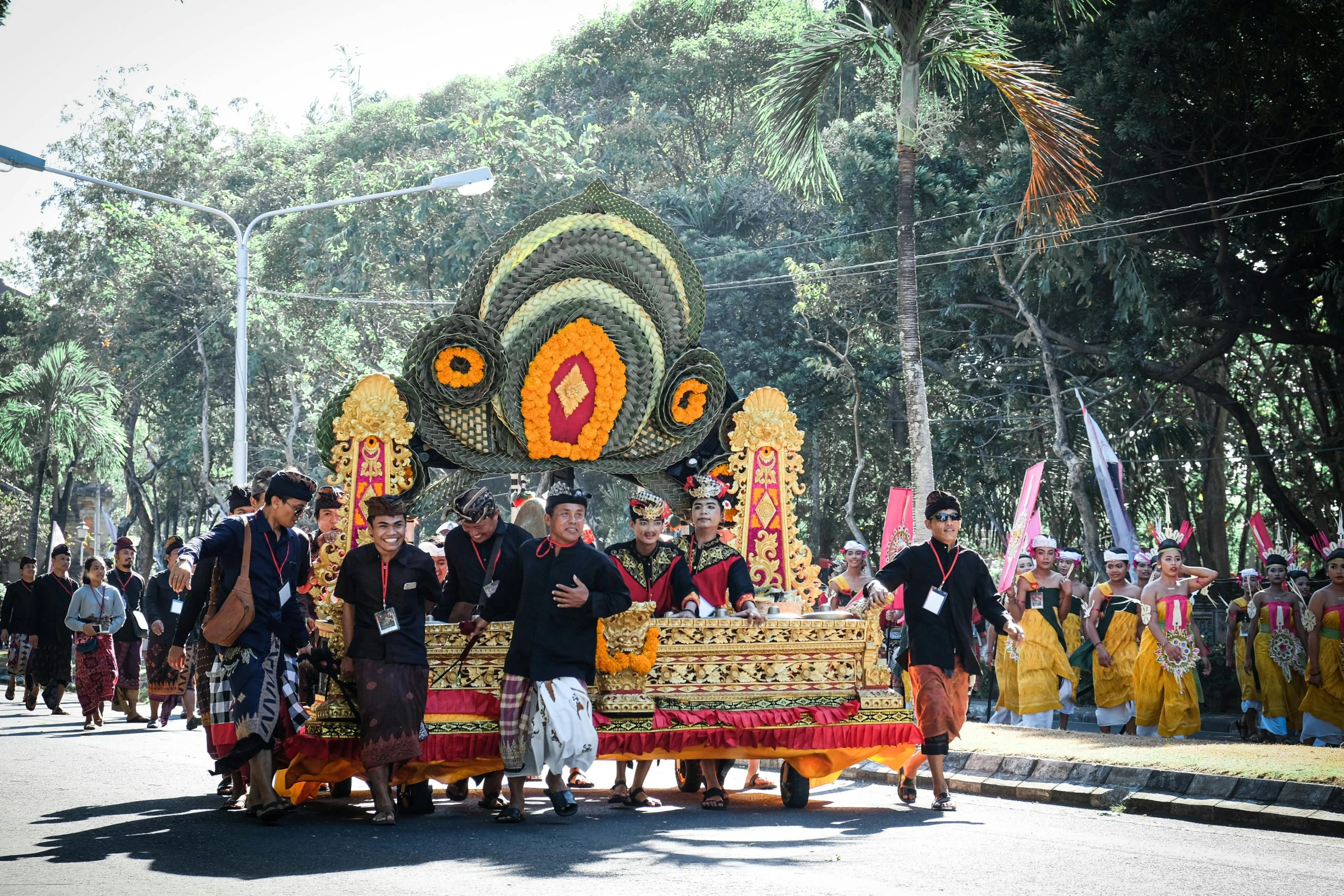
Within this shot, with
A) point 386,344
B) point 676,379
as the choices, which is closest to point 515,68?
point 386,344

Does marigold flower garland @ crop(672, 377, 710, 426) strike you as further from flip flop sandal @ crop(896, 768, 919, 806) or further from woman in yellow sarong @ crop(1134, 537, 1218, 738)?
woman in yellow sarong @ crop(1134, 537, 1218, 738)

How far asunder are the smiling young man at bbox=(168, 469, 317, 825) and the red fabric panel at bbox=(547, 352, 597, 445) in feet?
7.19

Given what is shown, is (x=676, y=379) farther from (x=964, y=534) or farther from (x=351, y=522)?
(x=964, y=534)

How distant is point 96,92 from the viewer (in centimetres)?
4106

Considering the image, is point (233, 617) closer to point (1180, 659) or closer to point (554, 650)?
point (554, 650)

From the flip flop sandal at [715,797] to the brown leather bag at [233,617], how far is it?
2999mm

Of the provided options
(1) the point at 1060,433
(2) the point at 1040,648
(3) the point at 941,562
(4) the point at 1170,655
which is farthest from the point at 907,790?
(1) the point at 1060,433

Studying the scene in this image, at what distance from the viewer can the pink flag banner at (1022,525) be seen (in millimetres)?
13820

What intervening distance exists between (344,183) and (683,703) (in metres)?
28.7

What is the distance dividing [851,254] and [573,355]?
51.9 ft

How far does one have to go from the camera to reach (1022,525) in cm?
1408

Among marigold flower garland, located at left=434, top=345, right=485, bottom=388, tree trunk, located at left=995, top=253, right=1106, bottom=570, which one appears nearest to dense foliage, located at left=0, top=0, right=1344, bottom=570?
tree trunk, located at left=995, top=253, right=1106, bottom=570

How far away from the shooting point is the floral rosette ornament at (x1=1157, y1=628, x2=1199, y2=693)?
41.4 ft

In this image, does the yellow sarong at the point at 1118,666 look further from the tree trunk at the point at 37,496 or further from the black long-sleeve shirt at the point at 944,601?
the tree trunk at the point at 37,496
